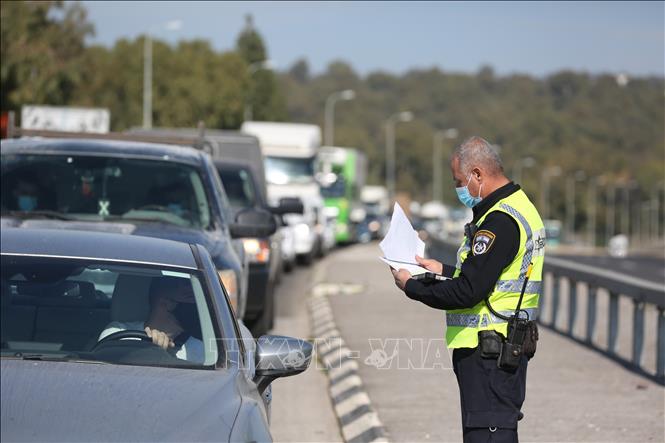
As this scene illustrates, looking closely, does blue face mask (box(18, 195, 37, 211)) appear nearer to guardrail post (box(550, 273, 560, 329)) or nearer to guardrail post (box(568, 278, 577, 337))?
guardrail post (box(568, 278, 577, 337))

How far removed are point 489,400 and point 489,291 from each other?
45 centimetres

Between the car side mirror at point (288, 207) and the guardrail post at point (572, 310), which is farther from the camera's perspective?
the guardrail post at point (572, 310)

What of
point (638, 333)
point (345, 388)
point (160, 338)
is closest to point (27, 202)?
point (345, 388)

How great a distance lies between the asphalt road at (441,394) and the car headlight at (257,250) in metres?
1.24

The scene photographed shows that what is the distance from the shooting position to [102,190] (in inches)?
433

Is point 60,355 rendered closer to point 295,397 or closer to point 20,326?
point 20,326

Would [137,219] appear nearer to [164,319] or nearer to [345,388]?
[345,388]

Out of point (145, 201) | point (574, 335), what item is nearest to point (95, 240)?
point (145, 201)

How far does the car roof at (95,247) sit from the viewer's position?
21.1 ft

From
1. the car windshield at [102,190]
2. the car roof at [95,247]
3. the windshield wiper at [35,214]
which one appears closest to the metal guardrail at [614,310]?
the car windshield at [102,190]

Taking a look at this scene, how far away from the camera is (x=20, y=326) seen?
614 centimetres

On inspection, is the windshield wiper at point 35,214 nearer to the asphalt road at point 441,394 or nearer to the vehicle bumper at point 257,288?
the asphalt road at point 441,394

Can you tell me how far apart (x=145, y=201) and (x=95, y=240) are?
442cm

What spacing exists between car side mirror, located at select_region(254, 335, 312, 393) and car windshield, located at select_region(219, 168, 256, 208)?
12.7 m
